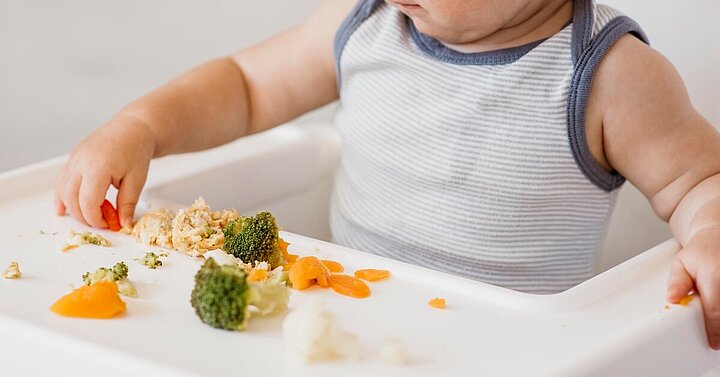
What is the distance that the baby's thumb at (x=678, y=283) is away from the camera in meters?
0.75

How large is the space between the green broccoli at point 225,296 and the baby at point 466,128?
25cm

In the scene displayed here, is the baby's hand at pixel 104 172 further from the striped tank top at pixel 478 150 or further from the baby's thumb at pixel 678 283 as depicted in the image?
the baby's thumb at pixel 678 283

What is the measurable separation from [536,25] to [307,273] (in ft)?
1.22

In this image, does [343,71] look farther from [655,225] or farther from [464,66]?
[655,225]

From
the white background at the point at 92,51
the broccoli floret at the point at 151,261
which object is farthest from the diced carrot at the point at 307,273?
the white background at the point at 92,51

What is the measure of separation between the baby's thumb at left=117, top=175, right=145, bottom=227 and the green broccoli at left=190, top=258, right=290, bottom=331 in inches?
9.1

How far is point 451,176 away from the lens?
1.03m

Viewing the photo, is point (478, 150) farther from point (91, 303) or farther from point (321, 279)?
point (91, 303)

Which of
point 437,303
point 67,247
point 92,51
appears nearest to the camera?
point 437,303

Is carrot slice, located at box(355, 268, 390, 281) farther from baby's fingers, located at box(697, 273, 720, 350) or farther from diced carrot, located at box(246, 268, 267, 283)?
baby's fingers, located at box(697, 273, 720, 350)

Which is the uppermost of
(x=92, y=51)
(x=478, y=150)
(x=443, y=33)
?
(x=443, y=33)

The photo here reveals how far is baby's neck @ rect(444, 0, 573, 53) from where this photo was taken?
0.98m

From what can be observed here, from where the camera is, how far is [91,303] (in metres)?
0.69

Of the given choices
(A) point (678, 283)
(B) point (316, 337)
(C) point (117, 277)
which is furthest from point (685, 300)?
(C) point (117, 277)
